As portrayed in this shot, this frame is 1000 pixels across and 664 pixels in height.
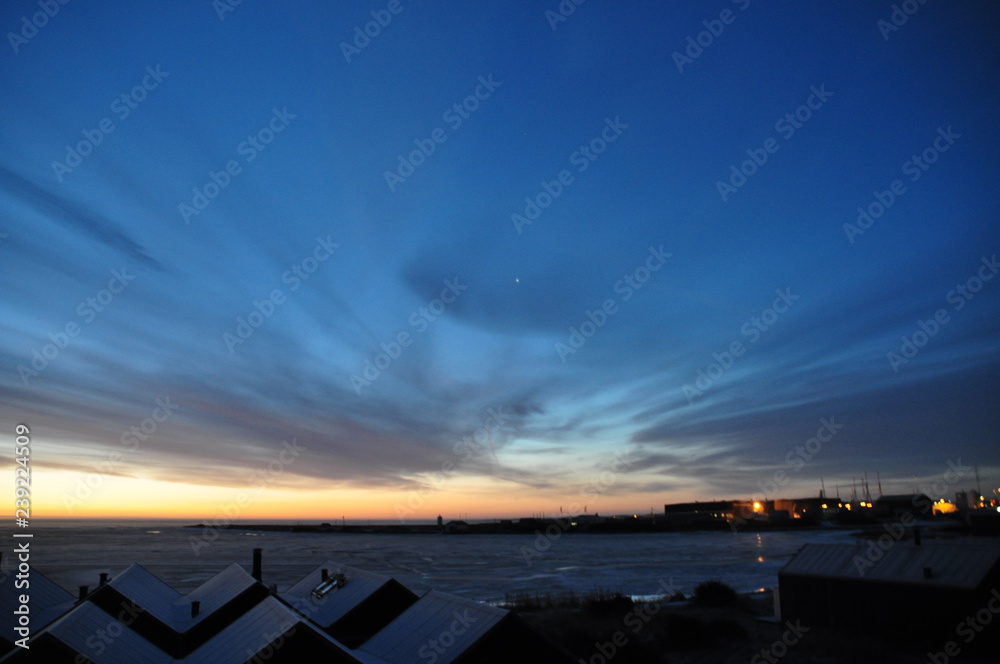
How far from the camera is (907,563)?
25312mm

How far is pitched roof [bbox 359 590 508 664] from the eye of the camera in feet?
54.1

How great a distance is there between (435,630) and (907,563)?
19.9 m

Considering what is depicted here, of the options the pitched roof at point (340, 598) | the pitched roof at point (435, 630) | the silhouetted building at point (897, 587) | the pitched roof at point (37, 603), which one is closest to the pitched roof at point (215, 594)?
the pitched roof at point (340, 598)

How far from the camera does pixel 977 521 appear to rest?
4700 inches

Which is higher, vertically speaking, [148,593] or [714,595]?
[148,593]

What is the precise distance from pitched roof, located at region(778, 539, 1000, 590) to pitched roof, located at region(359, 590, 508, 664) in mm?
17765

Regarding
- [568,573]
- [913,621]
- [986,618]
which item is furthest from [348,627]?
[568,573]

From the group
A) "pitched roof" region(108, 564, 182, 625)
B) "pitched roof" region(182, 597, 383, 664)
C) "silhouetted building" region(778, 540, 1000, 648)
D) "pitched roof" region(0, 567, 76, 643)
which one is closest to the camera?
"pitched roof" region(182, 597, 383, 664)

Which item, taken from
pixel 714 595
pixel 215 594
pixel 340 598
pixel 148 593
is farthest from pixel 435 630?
pixel 714 595

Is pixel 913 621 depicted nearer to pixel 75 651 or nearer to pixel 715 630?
pixel 715 630

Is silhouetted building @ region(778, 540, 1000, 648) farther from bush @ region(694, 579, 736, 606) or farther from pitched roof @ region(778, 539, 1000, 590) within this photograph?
bush @ region(694, 579, 736, 606)

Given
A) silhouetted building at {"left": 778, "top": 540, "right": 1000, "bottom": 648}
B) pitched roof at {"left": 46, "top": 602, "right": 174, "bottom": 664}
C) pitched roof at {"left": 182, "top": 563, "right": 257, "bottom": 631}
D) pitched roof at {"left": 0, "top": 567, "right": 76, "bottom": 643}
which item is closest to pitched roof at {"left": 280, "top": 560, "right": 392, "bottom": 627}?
pitched roof at {"left": 182, "top": 563, "right": 257, "bottom": 631}

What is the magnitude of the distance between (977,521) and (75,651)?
149154mm

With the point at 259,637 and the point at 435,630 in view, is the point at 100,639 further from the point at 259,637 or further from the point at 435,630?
the point at 435,630
